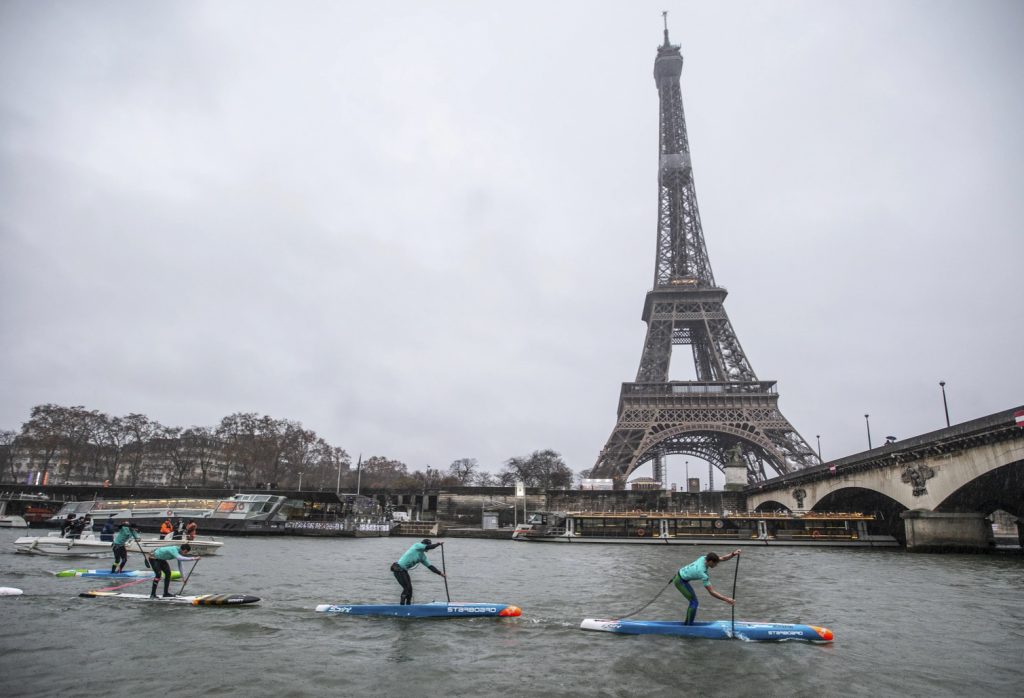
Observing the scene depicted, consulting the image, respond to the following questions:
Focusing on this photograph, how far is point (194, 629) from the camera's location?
1462 centimetres

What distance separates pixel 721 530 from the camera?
69062 millimetres

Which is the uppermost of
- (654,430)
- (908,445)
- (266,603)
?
(654,430)

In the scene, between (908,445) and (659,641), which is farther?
(908,445)

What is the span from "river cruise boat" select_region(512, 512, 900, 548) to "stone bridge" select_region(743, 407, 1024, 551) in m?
7.01

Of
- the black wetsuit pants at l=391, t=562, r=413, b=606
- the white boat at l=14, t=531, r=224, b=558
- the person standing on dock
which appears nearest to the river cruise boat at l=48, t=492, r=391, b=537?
the white boat at l=14, t=531, r=224, b=558

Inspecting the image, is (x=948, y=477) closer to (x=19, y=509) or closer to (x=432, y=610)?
(x=432, y=610)

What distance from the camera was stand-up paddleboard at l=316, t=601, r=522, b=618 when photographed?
53.5ft

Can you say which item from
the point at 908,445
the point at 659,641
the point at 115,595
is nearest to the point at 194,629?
the point at 115,595

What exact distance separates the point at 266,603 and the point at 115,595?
5.12 m

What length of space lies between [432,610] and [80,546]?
30.5 m

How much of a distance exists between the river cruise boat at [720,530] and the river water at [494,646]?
121 feet

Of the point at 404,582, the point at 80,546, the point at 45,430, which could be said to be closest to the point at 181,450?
the point at 45,430

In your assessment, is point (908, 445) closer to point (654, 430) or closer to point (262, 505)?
point (654, 430)

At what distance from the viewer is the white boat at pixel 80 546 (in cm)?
3300
